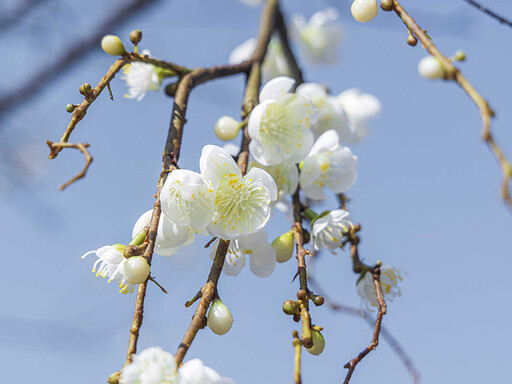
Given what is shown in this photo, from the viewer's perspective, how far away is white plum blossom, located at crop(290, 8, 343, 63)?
103 inches

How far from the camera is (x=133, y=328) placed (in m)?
0.84

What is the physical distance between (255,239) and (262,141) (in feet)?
0.84

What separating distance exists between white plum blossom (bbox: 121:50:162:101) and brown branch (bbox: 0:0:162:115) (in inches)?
35.4

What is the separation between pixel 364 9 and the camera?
112cm

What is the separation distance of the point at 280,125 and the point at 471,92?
605 mm

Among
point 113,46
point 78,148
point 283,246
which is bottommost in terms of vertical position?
point 78,148

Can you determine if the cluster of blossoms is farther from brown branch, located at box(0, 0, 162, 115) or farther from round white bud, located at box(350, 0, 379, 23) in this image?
brown branch, located at box(0, 0, 162, 115)

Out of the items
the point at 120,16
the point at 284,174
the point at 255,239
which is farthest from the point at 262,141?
the point at 120,16

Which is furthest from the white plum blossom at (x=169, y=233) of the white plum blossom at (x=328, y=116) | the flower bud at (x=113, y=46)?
the white plum blossom at (x=328, y=116)

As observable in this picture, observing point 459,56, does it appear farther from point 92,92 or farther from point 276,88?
point 92,92

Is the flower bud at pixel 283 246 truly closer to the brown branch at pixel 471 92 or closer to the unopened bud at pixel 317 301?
the unopened bud at pixel 317 301

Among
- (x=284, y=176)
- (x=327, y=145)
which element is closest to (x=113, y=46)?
(x=284, y=176)

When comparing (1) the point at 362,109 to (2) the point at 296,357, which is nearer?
(2) the point at 296,357

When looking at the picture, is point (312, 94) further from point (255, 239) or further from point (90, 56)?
point (90, 56)
